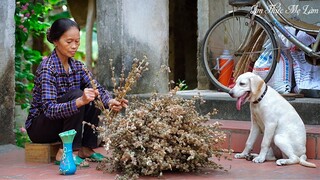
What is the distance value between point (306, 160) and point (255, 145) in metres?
0.52

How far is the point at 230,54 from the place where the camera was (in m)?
8.10

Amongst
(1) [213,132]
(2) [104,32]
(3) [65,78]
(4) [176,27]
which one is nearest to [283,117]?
(1) [213,132]

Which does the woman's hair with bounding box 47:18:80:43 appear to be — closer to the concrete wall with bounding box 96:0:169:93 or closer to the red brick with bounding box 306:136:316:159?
the concrete wall with bounding box 96:0:169:93

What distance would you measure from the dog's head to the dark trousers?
3.82 ft

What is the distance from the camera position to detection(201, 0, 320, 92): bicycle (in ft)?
23.2

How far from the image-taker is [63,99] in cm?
577

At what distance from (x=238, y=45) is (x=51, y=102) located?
311 centimetres

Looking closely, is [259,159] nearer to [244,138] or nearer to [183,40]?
[244,138]

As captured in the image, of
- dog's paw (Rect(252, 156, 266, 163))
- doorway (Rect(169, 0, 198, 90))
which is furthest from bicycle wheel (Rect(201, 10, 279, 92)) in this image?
doorway (Rect(169, 0, 198, 90))

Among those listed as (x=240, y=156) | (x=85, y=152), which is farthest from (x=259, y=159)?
(x=85, y=152)

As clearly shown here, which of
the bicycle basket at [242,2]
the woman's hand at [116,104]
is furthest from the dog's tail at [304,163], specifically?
the bicycle basket at [242,2]

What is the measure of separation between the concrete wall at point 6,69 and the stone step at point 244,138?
6.57 ft

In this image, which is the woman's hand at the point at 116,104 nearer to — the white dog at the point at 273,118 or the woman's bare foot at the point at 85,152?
the woman's bare foot at the point at 85,152

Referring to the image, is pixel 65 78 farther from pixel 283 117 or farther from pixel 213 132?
pixel 283 117
